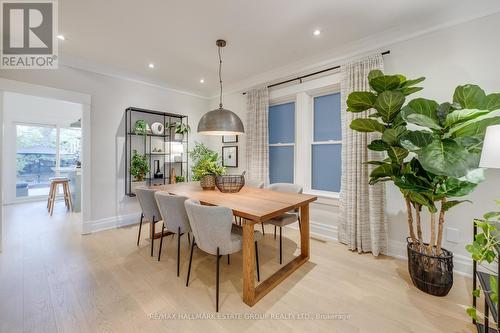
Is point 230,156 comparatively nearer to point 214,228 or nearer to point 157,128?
point 157,128

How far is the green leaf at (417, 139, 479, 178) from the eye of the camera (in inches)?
60.4

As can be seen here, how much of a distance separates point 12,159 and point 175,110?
188 inches

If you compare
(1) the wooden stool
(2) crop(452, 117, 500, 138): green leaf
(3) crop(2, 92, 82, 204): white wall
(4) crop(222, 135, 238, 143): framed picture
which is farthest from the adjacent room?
(3) crop(2, 92, 82, 204): white wall

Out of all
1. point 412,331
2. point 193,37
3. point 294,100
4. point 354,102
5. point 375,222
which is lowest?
point 412,331

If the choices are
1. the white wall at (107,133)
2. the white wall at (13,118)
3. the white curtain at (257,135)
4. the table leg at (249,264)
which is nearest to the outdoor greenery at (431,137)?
the table leg at (249,264)

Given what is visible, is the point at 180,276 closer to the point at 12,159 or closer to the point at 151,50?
the point at 151,50

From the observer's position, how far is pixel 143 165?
12.8 feet

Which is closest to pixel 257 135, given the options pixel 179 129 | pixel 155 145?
pixel 179 129

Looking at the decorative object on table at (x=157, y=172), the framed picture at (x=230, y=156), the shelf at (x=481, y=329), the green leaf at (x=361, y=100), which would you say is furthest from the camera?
the framed picture at (x=230, y=156)

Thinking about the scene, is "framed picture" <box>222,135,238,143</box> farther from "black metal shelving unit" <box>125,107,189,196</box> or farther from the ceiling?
the ceiling

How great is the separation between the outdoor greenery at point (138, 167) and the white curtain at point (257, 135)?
1917 millimetres

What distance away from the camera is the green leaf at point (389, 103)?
1.97m

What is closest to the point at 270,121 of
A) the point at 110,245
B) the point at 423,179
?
the point at 423,179

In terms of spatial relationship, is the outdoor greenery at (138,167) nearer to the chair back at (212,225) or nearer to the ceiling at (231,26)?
the ceiling at (231,26)
